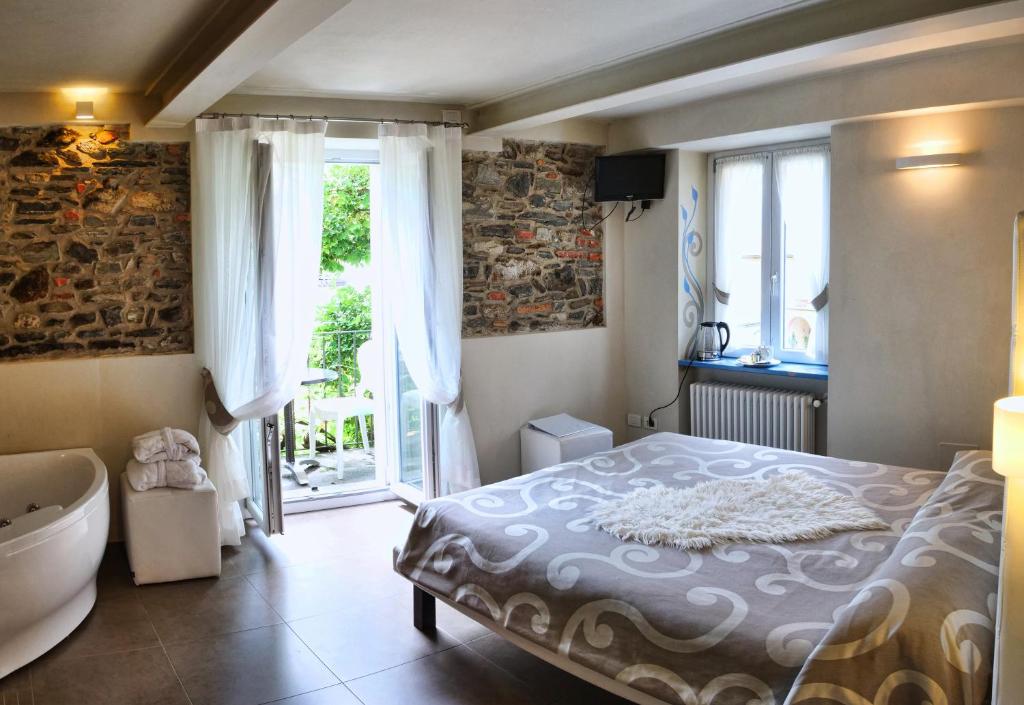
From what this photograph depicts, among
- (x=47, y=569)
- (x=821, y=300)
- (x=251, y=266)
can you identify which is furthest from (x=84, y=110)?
(x=821, y=300)

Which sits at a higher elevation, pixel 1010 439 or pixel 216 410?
pixel 1010 439

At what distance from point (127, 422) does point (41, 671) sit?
170 centimetres

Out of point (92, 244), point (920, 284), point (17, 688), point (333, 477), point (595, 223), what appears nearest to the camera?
point (17, 688)

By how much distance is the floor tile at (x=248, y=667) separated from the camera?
3.29 m

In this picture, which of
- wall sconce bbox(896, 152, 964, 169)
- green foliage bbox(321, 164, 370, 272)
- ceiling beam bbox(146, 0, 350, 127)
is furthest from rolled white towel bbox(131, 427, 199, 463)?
green foliage bbox(321, 164, 370, 272)

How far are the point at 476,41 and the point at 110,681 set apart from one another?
124 inches

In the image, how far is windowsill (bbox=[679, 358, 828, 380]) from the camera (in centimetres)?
527

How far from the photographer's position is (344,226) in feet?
28.8

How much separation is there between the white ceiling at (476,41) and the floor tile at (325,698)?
2645mm

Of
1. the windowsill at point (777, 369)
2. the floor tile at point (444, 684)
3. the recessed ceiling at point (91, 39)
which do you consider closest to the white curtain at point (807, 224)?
the windowsill at point (777, 369)

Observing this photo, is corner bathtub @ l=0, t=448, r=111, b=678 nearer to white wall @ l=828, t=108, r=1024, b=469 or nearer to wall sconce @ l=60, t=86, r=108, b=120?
wall sconce @ l=60, t=86, r=108, b=120

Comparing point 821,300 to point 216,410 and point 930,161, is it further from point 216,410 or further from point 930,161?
point 216,410

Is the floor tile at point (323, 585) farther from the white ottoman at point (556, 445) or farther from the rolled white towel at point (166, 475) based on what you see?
the white ottoman at point (556, 445)

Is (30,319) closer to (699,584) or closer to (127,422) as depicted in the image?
(127,422)
